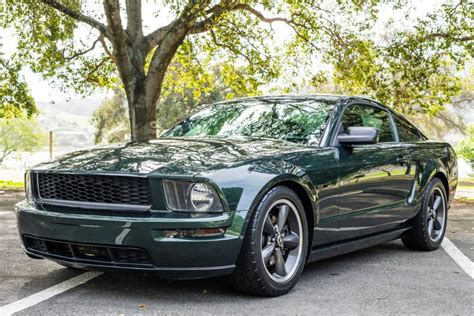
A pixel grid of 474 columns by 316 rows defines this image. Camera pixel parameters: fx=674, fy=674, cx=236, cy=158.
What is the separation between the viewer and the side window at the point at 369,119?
5.89 metres

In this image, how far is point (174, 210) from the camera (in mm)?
4168

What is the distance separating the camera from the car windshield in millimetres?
5477

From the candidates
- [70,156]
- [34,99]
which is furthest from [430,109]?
[70,156]

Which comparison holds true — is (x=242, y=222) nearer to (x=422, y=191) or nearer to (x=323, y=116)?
(x=323, y=116)

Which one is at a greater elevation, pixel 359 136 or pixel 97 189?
pixel 359 136

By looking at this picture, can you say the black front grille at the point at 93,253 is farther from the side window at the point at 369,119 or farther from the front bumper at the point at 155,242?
the side window at the point at 369,119

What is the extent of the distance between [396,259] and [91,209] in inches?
128

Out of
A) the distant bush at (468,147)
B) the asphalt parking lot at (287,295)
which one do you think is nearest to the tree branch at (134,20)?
the asphalt parking lot at (287,295)

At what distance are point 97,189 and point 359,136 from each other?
2154 millimetres

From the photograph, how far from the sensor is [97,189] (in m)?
4.35

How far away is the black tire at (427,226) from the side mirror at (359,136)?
1.65 m

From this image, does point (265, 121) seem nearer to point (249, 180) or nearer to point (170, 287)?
point (249, 180)

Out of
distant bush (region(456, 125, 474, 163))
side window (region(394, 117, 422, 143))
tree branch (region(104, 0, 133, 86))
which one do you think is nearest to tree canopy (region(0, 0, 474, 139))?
tree branch (region(104, 0, 133, 86))

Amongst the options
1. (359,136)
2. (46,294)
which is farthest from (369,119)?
(46,294)
